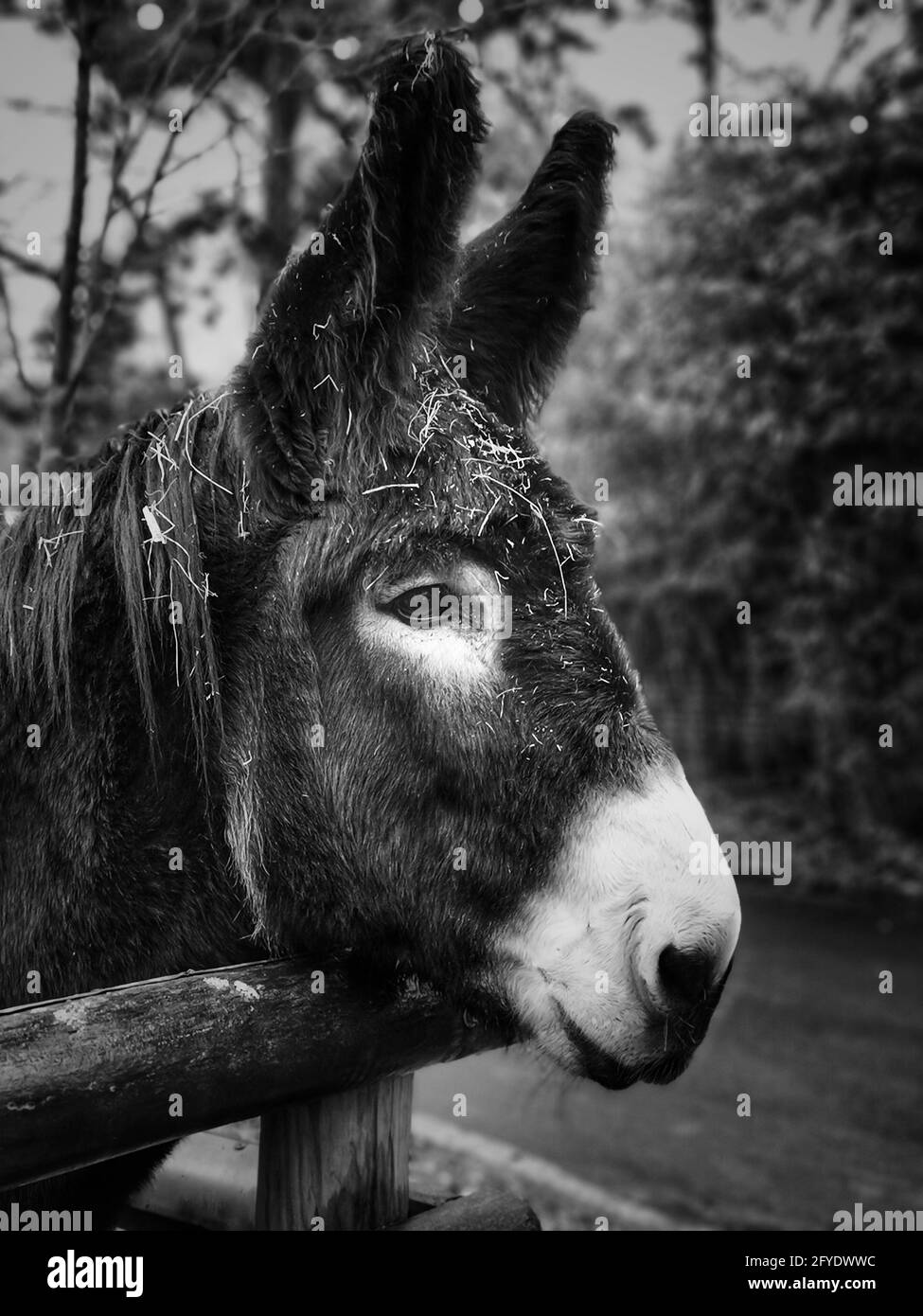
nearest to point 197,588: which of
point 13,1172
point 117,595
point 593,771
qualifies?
point 117,595

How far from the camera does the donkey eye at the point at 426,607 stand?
176 centimetres

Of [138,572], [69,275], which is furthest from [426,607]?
[69,275]

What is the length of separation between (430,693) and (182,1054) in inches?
26.1

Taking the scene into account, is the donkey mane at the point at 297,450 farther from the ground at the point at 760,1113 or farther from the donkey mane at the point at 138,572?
the ground at the point at 760,1113

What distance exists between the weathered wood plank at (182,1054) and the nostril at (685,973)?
0.50m

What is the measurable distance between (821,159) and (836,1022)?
299 inches

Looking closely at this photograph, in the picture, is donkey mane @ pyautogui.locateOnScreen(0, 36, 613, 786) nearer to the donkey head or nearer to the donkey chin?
the donkey head

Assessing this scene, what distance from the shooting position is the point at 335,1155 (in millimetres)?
1969

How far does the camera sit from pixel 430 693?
5.68 ft

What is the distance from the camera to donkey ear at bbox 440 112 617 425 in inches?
87.6

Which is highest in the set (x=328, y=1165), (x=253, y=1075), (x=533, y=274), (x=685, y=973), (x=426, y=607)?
(x=533, y=274)

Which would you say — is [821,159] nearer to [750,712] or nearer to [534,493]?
[750,712]

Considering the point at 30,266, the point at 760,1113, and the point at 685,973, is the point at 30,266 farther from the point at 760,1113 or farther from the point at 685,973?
the point at 760,1113

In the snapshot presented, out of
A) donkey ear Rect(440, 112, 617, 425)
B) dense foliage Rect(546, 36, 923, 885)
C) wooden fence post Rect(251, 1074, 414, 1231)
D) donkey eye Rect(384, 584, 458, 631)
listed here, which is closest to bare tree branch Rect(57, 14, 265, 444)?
donkey ear Rect(440, 112, 617, 425)
